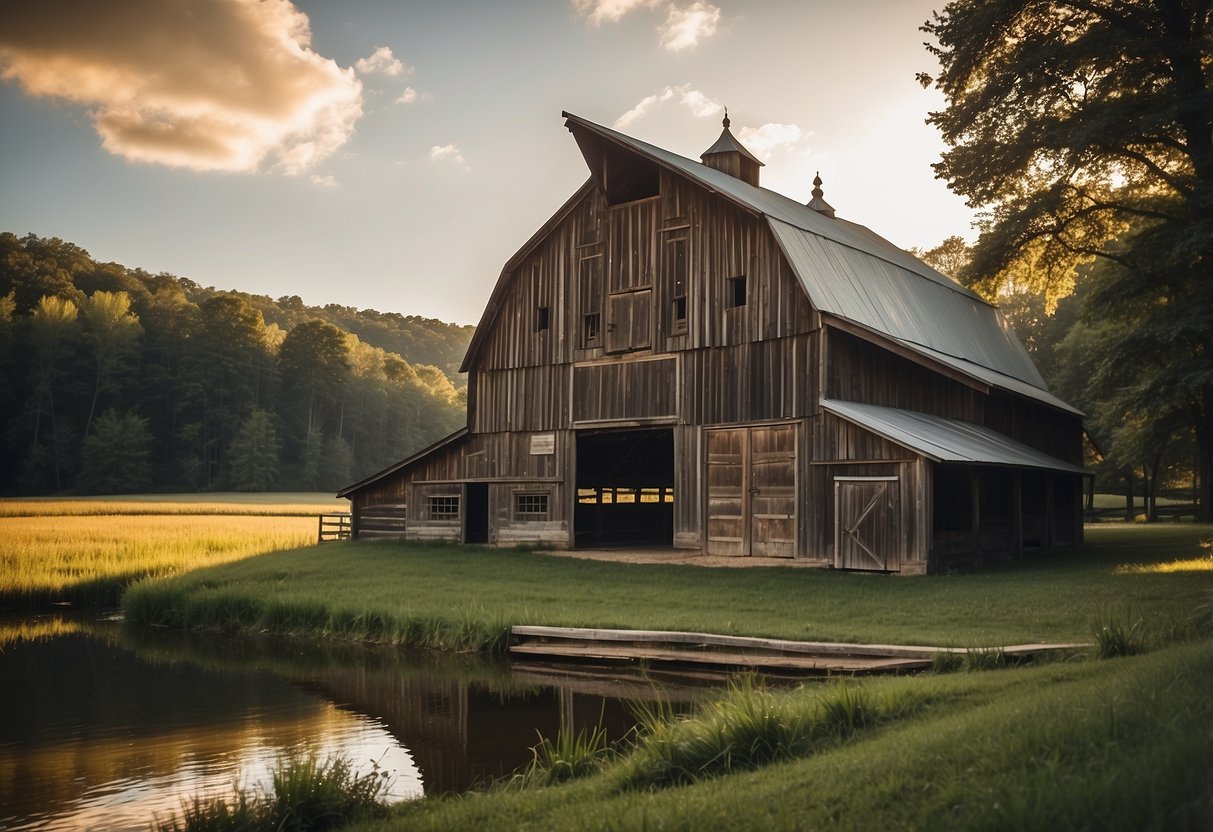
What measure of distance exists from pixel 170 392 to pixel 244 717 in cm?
7776

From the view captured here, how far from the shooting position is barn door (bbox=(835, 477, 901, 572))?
20.1 metres

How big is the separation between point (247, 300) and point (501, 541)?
6987cm

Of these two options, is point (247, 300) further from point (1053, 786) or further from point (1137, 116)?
point (1053, 786)

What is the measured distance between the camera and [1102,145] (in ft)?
85.0

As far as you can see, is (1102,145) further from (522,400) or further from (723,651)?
(723,651)

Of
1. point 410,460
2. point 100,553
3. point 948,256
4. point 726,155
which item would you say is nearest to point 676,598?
point 410,460

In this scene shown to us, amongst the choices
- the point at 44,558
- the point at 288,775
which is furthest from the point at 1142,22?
the point at 44,558

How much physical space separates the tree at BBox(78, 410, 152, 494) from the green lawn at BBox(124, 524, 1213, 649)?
178 ft

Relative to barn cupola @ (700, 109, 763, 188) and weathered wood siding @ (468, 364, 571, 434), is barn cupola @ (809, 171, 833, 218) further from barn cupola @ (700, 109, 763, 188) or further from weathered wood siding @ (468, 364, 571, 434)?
weathered wood siding @ (468, 364, 571, 434)

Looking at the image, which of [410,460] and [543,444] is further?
[410,460]

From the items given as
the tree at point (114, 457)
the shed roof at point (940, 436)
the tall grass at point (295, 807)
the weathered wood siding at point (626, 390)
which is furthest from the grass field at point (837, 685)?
the tree at point (114, 457)

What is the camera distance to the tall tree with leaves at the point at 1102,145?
2445 centimetres

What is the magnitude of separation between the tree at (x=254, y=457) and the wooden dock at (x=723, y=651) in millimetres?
70204

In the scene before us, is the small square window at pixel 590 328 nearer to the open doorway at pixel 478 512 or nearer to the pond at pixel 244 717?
the open doorway at pixel 478 512
